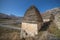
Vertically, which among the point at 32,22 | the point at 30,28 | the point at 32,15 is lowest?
the point at 30,28

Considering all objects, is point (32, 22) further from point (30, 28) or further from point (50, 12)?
point (50, 12)

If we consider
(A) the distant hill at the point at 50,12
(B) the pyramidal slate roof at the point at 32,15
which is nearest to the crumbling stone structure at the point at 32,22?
(B) the pyramidal slate roof at the point at 32,15

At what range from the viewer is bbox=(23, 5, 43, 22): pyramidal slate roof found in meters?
4.61

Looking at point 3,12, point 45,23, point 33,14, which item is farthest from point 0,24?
point 45,23

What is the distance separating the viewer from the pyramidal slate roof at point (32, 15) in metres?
4.61

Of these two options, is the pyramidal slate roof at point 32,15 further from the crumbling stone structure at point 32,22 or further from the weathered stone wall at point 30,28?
the weathered stone wall at point 30,28

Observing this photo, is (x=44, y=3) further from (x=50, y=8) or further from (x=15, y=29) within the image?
(x=15, y=29)

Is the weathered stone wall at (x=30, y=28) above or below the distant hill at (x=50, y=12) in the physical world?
below

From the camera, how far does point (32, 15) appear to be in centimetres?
468

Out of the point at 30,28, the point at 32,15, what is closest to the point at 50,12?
the point at 32,15

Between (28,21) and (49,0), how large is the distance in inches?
35.2

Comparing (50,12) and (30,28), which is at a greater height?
(50,12)

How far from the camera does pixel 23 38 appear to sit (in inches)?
180

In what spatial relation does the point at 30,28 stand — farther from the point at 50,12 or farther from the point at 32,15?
the point at 50,12
